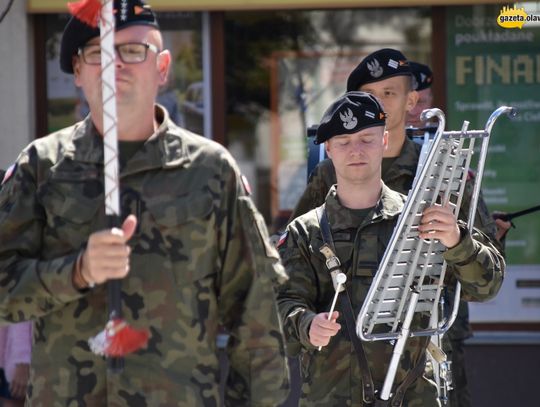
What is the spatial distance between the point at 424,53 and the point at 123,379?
5.03 metres

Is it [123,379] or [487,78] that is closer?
[123,379]

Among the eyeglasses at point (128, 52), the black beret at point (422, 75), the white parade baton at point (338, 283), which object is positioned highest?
the eyeglasses at point (128, 52)

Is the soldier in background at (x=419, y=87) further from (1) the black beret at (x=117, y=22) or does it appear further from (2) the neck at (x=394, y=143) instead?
(1) the black beret at (x=117, y=22)

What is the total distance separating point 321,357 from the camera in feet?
14.3

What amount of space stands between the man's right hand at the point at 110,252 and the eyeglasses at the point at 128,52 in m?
0.49

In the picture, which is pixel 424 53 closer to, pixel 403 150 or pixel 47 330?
pixel 403 150

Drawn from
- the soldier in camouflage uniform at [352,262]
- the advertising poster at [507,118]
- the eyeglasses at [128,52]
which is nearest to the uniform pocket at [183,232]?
the eyeglasses at [128,52]

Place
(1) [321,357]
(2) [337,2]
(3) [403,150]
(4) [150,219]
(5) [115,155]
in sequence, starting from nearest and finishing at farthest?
(5) [115,155], (4) [150,219], (1) [321,357], (3) [403,150], (2) [337,2]

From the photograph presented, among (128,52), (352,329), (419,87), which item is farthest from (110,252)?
(419,87)

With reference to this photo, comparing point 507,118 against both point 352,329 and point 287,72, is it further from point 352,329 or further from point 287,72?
point 352,329

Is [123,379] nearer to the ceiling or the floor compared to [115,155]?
nearer to the floor

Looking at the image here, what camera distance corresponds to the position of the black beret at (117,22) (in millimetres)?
3287

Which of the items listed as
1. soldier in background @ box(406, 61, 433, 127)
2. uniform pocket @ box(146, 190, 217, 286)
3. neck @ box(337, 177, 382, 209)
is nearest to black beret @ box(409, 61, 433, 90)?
soldier in background @ box(406, 61, 433, 127)

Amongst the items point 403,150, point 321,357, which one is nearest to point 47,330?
point 321,357
